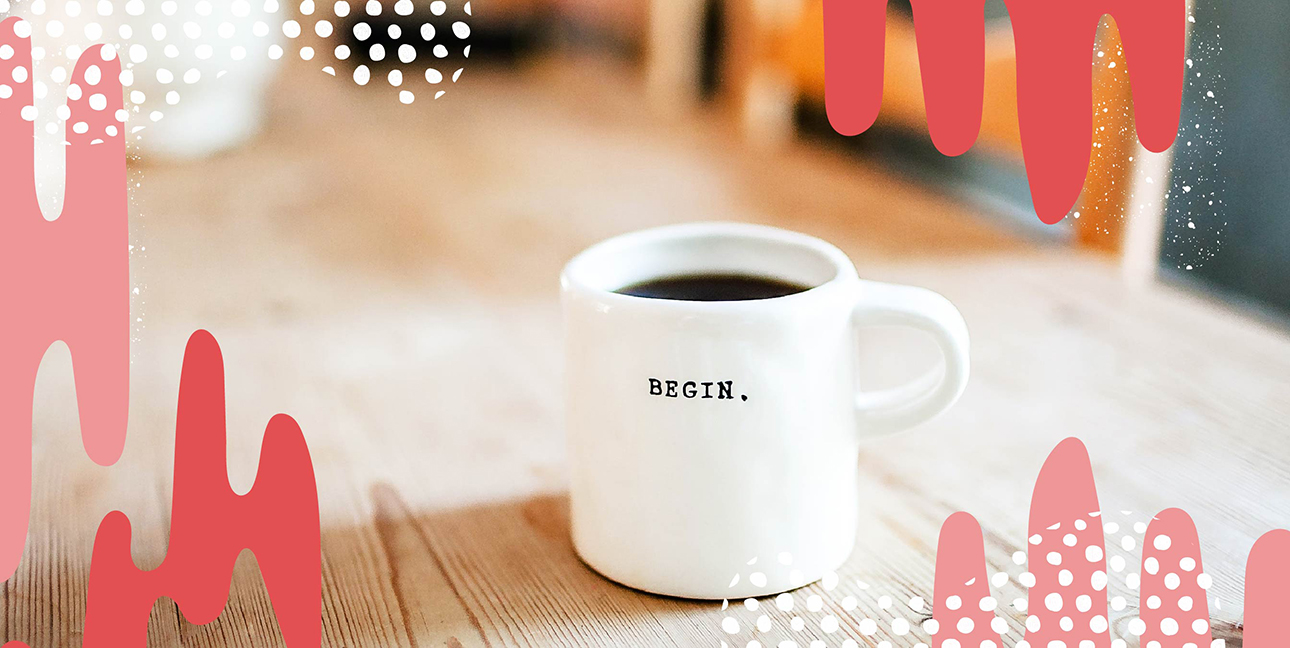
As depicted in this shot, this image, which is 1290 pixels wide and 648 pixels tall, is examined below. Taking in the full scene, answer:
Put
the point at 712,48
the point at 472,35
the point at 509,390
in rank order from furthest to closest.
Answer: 1. the point at 472,35
2. the point at 712,48
3. the point at 509,390

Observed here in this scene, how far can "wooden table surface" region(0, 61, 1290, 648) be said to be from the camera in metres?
0.39

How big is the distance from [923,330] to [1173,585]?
0.12 m

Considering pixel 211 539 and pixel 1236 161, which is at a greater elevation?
pixel 1236 161

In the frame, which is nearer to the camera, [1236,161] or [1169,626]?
[1169,626]

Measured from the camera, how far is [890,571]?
0.40 meters

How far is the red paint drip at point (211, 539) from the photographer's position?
38 cm

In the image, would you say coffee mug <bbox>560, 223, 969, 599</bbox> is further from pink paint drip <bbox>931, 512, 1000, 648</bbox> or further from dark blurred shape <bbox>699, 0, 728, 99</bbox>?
dark blurred shape <bbox>699, 0, 728, 99</bbox>

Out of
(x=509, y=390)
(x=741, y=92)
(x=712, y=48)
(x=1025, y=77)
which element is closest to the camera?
(x=1025, y=77)

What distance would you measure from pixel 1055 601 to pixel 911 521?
73 millimetres

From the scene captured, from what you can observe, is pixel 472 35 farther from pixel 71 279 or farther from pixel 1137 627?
pixel 1137 627

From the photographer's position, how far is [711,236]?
0.42 meters

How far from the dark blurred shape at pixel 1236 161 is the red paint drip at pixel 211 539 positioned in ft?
1.16

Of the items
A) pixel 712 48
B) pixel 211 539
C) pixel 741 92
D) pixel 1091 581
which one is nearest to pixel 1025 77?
pixel 1091 581

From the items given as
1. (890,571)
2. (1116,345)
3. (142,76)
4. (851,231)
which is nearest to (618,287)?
(890,571)
